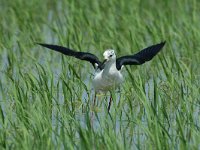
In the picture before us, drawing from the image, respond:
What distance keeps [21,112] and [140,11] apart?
6.13m

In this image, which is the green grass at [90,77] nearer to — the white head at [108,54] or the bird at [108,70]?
the bird at [108,70]

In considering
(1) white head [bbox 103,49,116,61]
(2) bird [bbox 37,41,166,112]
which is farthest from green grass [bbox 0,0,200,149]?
(1) white head [bbox 103,49,116,61]

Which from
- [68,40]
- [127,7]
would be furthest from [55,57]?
[127,7]

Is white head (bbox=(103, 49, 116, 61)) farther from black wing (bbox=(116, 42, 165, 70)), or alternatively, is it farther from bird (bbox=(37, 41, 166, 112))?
black wing (bbox=(116, 42, 165, 70))

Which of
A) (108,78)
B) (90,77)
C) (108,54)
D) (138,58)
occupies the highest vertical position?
Answer: (90,77)

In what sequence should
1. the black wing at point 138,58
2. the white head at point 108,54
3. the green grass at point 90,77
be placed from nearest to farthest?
the green grass at point 90,77 < the white head at point 108,54 < the black wing at point 138,58

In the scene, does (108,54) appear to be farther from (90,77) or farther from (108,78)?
(90,77)

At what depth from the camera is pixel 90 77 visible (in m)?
7.82

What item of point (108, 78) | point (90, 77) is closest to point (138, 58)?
point (108, 78)

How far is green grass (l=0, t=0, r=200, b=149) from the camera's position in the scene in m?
5.28

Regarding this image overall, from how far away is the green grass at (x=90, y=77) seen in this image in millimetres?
5281

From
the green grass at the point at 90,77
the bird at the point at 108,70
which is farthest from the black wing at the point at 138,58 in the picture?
the green grass at the point at 90,77

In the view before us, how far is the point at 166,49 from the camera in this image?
31.2 feet

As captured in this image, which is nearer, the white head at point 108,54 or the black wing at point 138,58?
the white head at point 108,54
